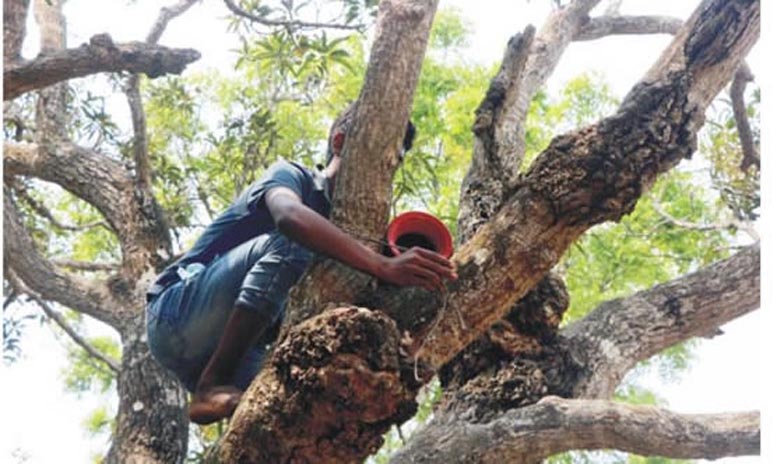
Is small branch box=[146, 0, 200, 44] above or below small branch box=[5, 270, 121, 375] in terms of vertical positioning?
above

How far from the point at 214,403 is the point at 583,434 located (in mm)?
1349

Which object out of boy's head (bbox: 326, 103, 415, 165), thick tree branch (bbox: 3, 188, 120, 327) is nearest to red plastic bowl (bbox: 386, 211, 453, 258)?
boy's head (bbox: 326, 103, 415, 165)

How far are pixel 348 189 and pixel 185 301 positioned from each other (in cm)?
63

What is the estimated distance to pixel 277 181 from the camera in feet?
8.59

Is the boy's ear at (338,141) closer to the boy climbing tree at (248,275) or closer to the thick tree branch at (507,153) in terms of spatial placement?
the boy climbing tree at (248,275)

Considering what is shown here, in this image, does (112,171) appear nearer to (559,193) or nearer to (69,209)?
(559,193)

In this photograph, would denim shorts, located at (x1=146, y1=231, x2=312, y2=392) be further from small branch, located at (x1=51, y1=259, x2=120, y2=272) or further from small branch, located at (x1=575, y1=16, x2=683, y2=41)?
small branch, located at (x1=575, y1=16, x2=683, y2=41)

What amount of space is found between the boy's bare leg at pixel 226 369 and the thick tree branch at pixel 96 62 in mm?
1952

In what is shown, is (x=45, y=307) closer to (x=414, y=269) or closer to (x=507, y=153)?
(x=507, y=153)

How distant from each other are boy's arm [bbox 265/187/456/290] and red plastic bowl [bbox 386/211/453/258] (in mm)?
109

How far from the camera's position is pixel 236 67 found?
19.5 ft

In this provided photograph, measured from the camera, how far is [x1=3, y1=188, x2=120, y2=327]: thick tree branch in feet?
14.9

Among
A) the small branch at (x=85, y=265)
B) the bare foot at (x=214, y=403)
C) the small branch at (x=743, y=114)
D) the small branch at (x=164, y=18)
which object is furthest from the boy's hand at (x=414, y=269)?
the small branch at (x=164, y=18)

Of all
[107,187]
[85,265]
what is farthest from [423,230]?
[85,265]
